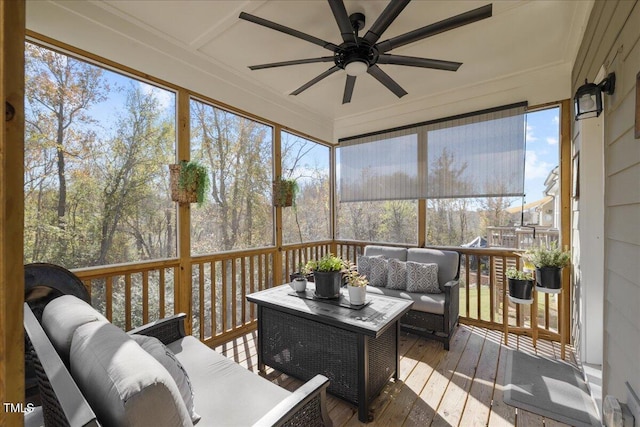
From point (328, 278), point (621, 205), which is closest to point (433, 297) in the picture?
point (328, 278)

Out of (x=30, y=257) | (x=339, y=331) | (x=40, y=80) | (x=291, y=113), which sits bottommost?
(x=339, y=331)

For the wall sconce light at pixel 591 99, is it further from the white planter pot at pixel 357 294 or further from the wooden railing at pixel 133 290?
the wooden railing at pixel 133 290

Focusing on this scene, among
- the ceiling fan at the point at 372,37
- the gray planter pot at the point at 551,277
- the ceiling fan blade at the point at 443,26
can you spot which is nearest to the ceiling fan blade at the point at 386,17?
the ceiling fan at the point at 372,37

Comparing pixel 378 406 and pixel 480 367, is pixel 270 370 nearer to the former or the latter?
pixel 378 406

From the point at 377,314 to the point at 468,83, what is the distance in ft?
10.2

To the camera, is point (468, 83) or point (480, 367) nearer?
point (480, 367)

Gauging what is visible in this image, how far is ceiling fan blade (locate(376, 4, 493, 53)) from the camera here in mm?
1685

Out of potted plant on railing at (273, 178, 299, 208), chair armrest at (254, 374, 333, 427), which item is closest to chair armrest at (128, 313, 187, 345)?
chair armrest at (254, 374, 333, 427)

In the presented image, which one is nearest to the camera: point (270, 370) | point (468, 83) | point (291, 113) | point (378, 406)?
point (378, 406)

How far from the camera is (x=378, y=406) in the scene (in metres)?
2.15

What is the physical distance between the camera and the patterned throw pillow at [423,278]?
3.32 m

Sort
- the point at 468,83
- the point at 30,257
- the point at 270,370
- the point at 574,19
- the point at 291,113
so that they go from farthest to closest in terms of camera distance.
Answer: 1. the point at 291,113
2. the point at 468,83
3. the point at 270,370
4. the point at 574,19
5. the point at 30,257

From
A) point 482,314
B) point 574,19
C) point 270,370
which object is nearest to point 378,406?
point 270,370

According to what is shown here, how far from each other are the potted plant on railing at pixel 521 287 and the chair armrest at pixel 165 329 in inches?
121
